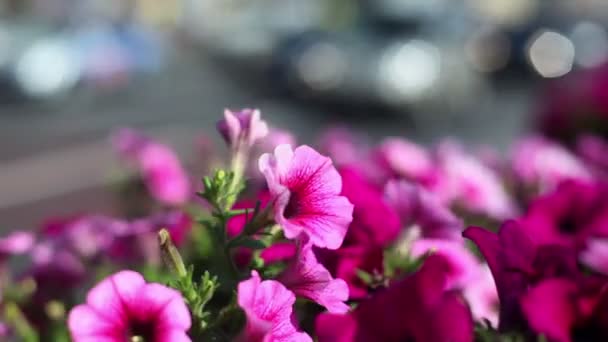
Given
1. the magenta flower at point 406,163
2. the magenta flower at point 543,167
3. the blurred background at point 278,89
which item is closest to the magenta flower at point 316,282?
the magenta flower at point 406,163

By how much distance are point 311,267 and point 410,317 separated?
4.1 inches

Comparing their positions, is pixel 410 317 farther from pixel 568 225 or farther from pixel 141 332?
pixel 568 225

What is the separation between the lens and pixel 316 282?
2.77ft

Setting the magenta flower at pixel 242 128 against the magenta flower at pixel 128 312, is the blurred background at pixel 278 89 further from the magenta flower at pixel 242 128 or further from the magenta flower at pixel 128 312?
the magenta flower at pixel 128 312

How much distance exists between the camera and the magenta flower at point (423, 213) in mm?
1179

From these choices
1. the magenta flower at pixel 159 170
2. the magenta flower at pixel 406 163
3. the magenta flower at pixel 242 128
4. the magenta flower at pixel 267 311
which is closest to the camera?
the magenta flower at pixel 267 311

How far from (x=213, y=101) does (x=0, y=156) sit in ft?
14.9

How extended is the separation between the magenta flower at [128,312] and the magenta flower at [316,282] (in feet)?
0.38

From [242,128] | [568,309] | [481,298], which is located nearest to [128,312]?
[242,128]

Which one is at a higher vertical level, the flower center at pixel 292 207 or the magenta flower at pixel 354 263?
the flower center at pixel 292 207

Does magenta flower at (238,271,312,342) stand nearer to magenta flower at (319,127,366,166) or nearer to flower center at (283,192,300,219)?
flower center at (283,192,300,219)

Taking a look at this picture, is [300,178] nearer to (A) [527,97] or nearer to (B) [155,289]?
(B) [155,289]

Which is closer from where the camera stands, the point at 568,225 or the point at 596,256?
the point at 596,256

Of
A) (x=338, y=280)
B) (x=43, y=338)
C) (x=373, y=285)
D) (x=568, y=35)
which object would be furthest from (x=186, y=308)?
(x=568, y=35)
